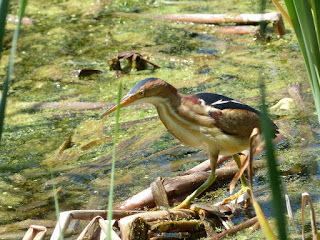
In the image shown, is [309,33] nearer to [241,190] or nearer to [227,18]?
[241,190]

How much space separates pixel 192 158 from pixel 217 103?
2.73 ft

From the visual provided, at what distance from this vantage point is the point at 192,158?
3.63m

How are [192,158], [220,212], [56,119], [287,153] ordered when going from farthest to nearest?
[56,119] → [192,158] → [287,153] → [220,212]

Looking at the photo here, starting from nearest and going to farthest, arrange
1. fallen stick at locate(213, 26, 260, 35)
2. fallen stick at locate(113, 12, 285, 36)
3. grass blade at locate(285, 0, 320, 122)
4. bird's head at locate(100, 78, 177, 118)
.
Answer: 1. grass blade at locate(285, 0, 320, 122)
2. bird's head at locate(100, 78, 177, 118)
3. fallen stick at locate(113, 12, 285, 36)
4. fallen stick at locate(213, 26, 260, 35)

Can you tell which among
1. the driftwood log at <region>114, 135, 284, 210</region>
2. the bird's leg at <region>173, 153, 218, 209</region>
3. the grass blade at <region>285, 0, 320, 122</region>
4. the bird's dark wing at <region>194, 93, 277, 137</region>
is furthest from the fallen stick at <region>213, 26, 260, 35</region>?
the grass blade at <region>285, 0, 320, 122</region>

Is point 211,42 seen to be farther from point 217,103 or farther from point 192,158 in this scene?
point 217,103

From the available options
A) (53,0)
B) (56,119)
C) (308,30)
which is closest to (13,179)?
(56,119)

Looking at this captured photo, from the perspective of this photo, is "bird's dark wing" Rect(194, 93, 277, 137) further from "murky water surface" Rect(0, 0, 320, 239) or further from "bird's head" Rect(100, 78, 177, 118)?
"murky water surface" Rect(0, 0, 320, 239)

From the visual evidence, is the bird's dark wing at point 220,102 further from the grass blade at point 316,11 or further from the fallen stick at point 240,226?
the grass blade at point 316,11

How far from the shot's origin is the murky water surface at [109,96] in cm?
333

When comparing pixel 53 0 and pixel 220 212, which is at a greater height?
pixel 53 0

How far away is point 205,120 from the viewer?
2805 mm

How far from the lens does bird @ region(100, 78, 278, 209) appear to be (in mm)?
2803

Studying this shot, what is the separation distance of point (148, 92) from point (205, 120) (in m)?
0.31
